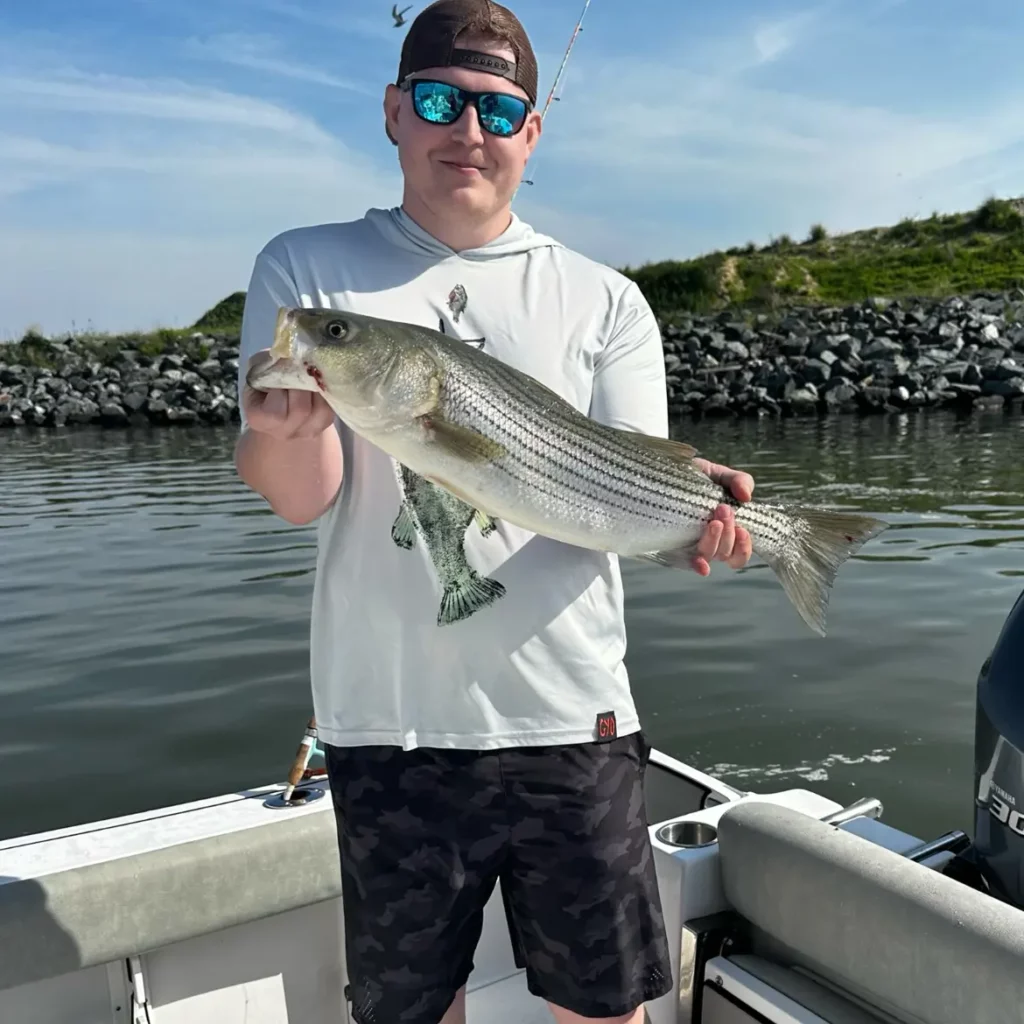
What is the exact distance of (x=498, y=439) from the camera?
96.7 inches

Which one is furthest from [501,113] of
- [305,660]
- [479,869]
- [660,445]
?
[305,660]

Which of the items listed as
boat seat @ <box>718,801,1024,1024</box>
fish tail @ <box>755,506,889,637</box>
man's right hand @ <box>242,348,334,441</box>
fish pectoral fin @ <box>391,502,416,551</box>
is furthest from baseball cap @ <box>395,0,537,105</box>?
boat seat @ <box>718,801,1024,1024</box>

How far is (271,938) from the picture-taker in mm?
3293

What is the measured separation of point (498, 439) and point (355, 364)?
1.29ft

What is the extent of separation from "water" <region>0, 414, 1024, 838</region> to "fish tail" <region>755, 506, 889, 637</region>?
3.52 meters

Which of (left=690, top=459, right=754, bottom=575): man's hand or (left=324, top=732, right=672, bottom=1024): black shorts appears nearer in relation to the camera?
(left=324, top=732, right=672, bottom=1024): black shorts

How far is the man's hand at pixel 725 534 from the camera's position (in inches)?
107

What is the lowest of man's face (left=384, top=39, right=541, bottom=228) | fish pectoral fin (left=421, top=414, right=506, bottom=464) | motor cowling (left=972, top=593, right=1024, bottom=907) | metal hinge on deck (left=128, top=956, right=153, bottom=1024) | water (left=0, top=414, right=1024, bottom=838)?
water (left=0, top=414, right=1024, bottom=838)

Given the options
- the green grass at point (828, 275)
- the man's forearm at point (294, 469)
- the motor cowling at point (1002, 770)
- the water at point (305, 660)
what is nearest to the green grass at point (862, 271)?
the green grass at point (828, 275)

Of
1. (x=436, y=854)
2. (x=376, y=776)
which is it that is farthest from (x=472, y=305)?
(x=436, y=854)

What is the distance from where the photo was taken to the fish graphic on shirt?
2.44m

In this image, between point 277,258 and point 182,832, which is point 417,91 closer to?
point 277,258

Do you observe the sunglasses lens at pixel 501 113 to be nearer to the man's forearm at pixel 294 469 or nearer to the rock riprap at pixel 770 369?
the man's forearm at pixel 294 469

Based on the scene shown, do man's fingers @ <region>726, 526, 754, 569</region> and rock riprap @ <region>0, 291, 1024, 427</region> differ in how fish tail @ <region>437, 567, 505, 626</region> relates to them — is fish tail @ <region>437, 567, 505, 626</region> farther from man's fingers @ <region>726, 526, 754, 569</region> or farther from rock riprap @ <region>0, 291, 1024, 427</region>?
rock riprap @ <region>0, 291, 1024, 427</region>
